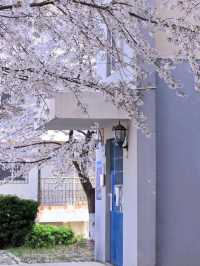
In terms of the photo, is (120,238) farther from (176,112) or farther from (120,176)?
(176,112)

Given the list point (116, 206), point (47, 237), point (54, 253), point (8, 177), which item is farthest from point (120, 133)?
point (8, 177)

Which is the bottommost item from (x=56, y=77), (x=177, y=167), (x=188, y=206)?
(x=188, y=206)

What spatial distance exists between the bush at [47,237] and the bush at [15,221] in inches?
9.5

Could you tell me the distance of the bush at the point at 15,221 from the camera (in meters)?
15.8

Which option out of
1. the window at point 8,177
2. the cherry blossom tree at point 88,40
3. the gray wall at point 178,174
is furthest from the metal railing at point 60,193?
the cherry blossom tree at point 88,40

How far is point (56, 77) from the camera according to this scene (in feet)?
24.3

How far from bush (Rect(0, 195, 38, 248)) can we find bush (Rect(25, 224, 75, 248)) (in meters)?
0.24

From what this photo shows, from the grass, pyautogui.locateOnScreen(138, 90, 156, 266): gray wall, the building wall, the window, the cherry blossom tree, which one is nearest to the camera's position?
the cherry blossom tree

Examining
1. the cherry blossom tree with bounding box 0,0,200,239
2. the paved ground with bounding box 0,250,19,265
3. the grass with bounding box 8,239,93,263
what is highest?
the cherry blossom tree with bounding box 0,0,200,239

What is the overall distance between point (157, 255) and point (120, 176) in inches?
80.5

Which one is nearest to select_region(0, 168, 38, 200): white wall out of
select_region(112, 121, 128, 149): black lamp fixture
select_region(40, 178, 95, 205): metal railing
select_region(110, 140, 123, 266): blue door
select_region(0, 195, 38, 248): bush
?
select_region(40, 178, 95, 205): metal railing

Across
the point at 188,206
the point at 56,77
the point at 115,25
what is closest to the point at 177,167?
the point at 188,206

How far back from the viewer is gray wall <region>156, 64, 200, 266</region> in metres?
10.3

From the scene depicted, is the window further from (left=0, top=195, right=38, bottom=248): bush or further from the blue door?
the blue door
